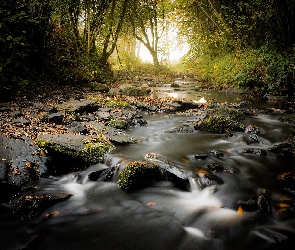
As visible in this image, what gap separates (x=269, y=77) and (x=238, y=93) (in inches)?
101

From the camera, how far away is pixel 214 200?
136 inches

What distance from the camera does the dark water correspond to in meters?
2.65

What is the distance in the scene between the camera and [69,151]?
4.16m

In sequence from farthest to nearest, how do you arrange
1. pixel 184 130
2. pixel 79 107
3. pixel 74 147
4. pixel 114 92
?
pixel 114 92 < pixel 79 107 < pixel 184 130 < pixel 74 147

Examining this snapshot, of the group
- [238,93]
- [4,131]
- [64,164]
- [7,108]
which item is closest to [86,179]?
[64,164]

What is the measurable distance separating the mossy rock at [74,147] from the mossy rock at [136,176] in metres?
0.79

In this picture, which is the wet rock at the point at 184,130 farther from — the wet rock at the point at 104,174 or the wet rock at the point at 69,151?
the wet rock at the point at 104,174

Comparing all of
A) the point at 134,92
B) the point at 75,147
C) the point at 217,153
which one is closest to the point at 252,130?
the point at 217,153

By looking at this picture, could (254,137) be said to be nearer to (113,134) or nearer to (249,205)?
(249,205)

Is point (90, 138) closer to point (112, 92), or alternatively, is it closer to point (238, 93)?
point (112, 92)

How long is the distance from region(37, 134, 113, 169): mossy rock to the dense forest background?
3638mm

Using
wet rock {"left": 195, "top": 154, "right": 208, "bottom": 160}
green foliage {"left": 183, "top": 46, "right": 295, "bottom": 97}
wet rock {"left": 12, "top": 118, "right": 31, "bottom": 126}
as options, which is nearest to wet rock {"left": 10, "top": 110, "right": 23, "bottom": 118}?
wet rock {"left": 12, "top": 118, "right": 31, "bottom": 126}

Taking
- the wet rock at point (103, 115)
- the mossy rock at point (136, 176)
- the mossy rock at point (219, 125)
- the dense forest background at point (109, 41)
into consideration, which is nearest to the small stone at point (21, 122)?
the wet rock at point (103, 115)

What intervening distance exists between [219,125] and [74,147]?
370 centimetres
